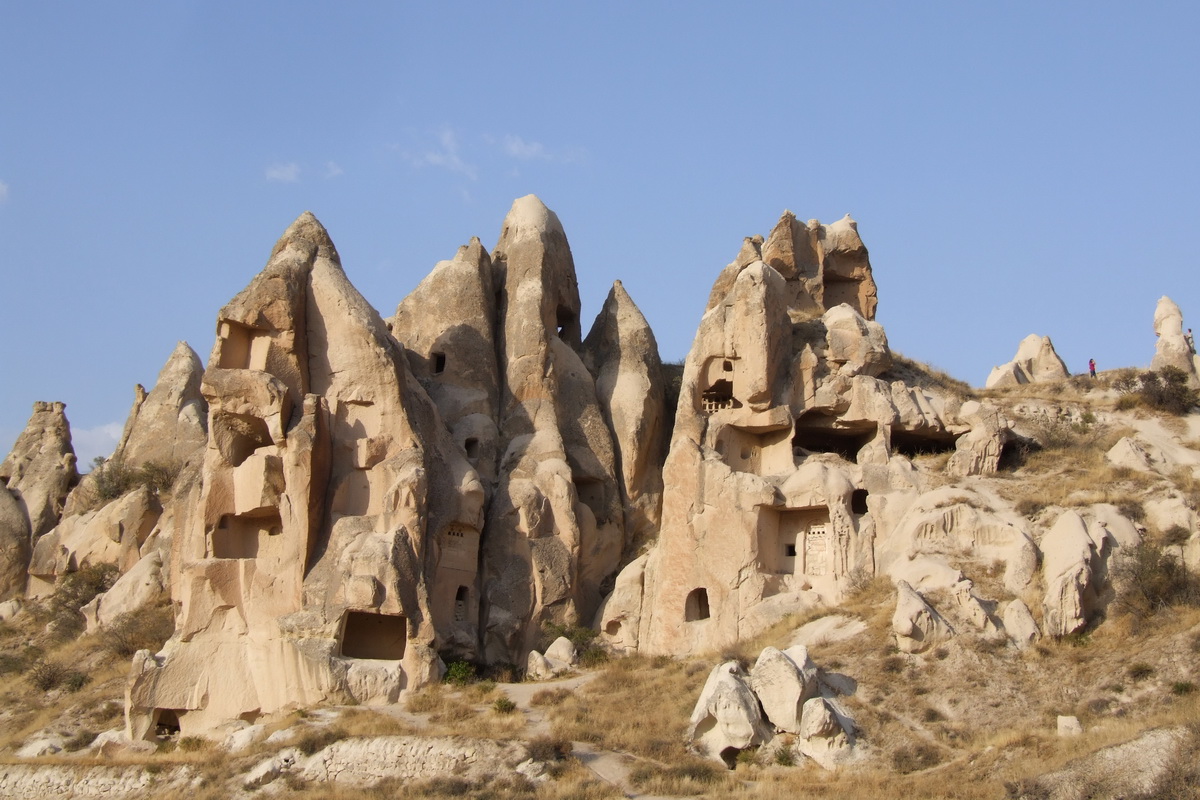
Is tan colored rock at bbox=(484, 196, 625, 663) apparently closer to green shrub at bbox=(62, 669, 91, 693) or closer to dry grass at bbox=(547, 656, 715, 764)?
dry grass at bbox=(547, 656, 715, 764)

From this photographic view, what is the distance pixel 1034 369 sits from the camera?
3809 centimetres

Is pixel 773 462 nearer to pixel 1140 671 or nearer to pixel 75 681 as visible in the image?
pixel 1140 671

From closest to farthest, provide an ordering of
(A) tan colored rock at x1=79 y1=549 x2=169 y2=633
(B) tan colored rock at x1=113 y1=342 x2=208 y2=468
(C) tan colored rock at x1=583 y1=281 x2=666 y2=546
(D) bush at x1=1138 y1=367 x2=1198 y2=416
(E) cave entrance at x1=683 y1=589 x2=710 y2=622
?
1. (E) cave entrance at x1=683 y1=589 x2=710 y2=622
2. (A) tan colored rock at x1=79 y1=549 x2=169 y2=633
3. (C) tan colored rock at x1=583 y1=281 x2=666 y2=546
4. (D) bush at x1=1138 y1=367 x2=1198 y2=416
5. (B) tan colored rock at x1=113 y1=342 x2=208 y2=468

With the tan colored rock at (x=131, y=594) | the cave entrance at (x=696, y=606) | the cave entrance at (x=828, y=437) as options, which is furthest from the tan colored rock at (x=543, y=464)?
the tan colored rock at (x=131, y=594)

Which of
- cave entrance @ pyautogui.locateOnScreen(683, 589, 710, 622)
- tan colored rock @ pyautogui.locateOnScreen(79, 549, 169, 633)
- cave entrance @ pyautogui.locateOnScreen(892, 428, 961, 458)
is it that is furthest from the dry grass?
tan colored rock @ pyautogui.locateOnScreen(79, 549, 169, 633)

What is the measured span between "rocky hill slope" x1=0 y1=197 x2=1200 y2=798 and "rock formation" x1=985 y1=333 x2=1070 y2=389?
439 cm

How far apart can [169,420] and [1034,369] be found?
75.5ft

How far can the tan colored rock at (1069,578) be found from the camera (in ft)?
65.8

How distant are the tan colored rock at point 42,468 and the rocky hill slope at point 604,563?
0.87ft

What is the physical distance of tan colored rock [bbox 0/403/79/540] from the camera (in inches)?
1308

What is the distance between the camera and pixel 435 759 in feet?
61.1

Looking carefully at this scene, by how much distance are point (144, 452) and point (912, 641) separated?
68.7 ft

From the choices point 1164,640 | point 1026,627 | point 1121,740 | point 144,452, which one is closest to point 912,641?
point 1026,627

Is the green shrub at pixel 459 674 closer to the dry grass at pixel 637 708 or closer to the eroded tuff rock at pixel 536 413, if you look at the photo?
the eroded tuff rock at pixel 536 413
